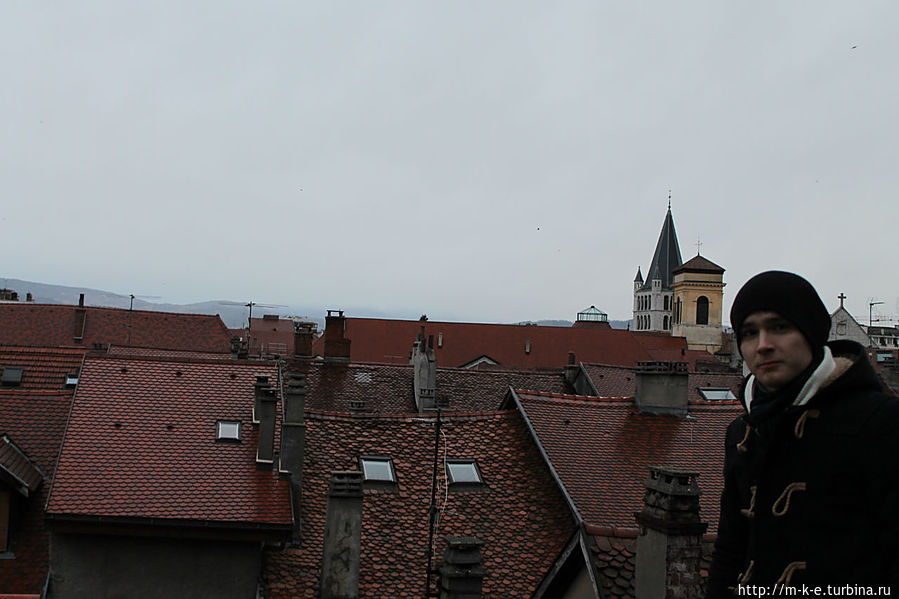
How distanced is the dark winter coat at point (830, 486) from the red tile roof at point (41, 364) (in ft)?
71.9

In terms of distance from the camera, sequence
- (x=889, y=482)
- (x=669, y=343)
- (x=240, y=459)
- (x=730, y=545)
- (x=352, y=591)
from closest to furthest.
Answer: (x=889, y=482), (x=730, y=545), (x=352, y=591), (x=240, y=459), (x=669, y=343)

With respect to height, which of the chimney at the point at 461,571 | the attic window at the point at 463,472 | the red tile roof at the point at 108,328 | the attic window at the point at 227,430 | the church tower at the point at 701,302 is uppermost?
the church tower at the point at 701,302

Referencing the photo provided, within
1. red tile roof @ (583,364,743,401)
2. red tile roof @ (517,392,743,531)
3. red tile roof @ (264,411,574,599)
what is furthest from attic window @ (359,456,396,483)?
red tile roof @ (583,364,743,401)

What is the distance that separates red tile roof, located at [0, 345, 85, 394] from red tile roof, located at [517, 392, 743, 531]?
42.1 ft

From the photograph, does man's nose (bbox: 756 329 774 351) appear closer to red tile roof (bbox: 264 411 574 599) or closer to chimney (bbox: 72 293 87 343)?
red tile roof (bbox: 264 411 574 599)

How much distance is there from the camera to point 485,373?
33.8 meters

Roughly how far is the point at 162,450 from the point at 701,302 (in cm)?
9841

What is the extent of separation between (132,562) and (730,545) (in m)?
11.6

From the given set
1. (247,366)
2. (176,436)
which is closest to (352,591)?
(176,436)

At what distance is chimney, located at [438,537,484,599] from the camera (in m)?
10.9

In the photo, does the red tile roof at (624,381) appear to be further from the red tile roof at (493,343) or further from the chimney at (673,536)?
the red tile roof at (493,343)

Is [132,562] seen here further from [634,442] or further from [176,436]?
[634,442]

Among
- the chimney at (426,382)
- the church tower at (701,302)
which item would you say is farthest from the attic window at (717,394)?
the church tower at (701,302)

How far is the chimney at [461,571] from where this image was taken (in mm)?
10867
